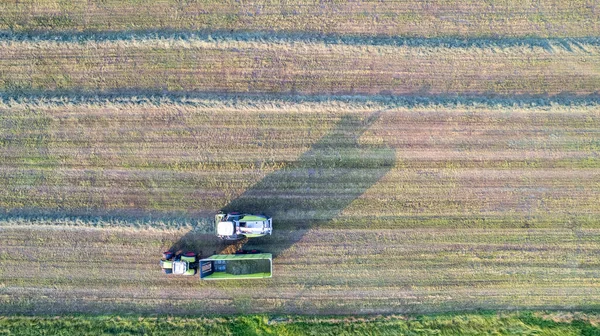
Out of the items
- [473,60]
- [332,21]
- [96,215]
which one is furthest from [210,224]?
[473,60]

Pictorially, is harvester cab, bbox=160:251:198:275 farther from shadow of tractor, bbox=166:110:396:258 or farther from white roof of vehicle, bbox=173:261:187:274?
shadow of tractor, bbox=166:110:396:258

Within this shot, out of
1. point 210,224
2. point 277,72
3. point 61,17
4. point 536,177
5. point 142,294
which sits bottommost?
point 142,294

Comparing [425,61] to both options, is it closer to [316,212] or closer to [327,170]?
[327,170]

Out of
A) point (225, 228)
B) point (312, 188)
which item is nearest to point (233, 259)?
point (225, 228)

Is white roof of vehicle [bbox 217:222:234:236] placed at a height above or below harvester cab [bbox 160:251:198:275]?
above

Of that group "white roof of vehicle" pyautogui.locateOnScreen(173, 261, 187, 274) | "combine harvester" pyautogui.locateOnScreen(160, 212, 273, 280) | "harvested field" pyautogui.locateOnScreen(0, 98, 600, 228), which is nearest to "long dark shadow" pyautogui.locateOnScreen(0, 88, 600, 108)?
"harvested field" pyautogui.locateOnScreen(0, 98, 600, 228)

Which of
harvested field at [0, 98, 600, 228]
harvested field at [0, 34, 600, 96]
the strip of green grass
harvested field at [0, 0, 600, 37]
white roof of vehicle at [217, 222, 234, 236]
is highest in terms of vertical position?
harvested field at [0, 0, 600, 37]

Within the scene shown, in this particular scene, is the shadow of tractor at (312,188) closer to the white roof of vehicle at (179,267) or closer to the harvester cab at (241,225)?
the harvester cab at (241,225)
